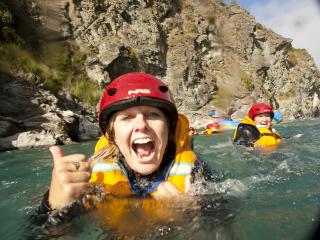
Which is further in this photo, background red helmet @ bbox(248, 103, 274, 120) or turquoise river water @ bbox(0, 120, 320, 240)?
background red helmet @ bbox(248, 103, 274, 120)

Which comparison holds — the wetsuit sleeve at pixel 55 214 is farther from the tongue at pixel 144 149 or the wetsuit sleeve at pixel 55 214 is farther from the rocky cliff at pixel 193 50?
the rocky cliff at pixel 193 50

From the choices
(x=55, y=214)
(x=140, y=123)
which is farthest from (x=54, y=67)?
(x=55, y=214)

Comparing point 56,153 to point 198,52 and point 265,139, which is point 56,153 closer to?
point 265,139

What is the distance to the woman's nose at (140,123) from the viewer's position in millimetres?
3076

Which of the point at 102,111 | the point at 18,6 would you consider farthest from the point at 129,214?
the point at 18,6

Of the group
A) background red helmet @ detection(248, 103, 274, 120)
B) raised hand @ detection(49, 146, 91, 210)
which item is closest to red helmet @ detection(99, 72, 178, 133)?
raised hand @ detection(49, 146, 91, 210)

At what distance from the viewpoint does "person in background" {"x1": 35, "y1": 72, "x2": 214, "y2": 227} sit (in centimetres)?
317

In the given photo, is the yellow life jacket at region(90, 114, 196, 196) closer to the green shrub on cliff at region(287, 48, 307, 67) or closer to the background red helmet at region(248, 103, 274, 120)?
the background red helmet at region(248, 103, 274, 120)

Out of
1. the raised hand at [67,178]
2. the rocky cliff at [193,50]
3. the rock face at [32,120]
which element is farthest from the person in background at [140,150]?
the rocky cliff at [193,50]

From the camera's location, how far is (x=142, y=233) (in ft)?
8.52

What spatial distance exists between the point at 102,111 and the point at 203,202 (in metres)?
1.40

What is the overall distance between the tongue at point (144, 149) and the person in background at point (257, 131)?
592 cm

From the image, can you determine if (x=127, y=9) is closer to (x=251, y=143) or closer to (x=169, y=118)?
(x=251, y=143)

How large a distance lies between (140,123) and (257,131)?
21.3ft
